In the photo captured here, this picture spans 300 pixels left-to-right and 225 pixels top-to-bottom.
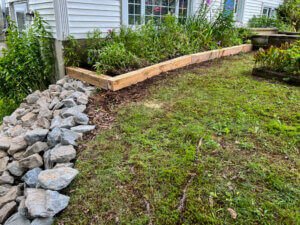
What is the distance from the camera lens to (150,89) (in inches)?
130

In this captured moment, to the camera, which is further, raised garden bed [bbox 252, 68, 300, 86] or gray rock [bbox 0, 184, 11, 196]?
raised garden bed [bbox 252, 68, 300, 86]

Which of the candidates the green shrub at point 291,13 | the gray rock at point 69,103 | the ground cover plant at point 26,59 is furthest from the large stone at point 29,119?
the green shrub at point 291,13

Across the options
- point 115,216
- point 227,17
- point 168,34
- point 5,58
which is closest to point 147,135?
point 115,216

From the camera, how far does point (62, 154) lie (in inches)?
75.7

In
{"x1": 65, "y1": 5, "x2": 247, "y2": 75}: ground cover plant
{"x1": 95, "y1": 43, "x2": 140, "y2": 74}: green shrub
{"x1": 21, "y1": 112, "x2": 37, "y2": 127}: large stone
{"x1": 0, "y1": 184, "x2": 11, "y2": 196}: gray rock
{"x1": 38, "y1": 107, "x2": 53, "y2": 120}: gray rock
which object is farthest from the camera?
{"x1": 65, "y1": 5, "x2": 247, "y2": 75}: ground cover plant

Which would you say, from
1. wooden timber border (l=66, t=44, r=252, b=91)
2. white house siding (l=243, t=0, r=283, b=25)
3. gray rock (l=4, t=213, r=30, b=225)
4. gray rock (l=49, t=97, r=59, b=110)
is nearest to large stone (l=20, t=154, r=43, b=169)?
gray rock (l=4, t=213, r=30, b=225)

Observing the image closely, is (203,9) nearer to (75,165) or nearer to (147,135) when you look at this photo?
(147,135)

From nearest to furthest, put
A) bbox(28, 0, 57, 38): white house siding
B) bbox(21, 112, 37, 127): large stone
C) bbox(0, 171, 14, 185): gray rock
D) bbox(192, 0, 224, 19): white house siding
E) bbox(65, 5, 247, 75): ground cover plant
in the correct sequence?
bbox(0, 171, 14, 185): gray rock < bbox(21, 112, 37, 127): large stone < bbox(65, 5, 247, 75): ground cover plant < bbox(28, 0, 57, 38): white house siding < bbox(192, 0, 224, 19): white house siding

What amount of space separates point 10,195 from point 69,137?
0.64 m

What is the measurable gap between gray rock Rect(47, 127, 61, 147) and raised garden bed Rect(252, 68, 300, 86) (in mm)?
3268

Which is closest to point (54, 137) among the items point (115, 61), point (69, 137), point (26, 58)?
point (69, 137)

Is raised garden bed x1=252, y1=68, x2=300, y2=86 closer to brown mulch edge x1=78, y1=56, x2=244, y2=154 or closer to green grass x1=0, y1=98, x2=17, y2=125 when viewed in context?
brown mulch edge x1=78, y1=56, x2=244, y2=154

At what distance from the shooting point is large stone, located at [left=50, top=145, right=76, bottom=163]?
1893mm

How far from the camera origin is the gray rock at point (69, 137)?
2092 millimetres
